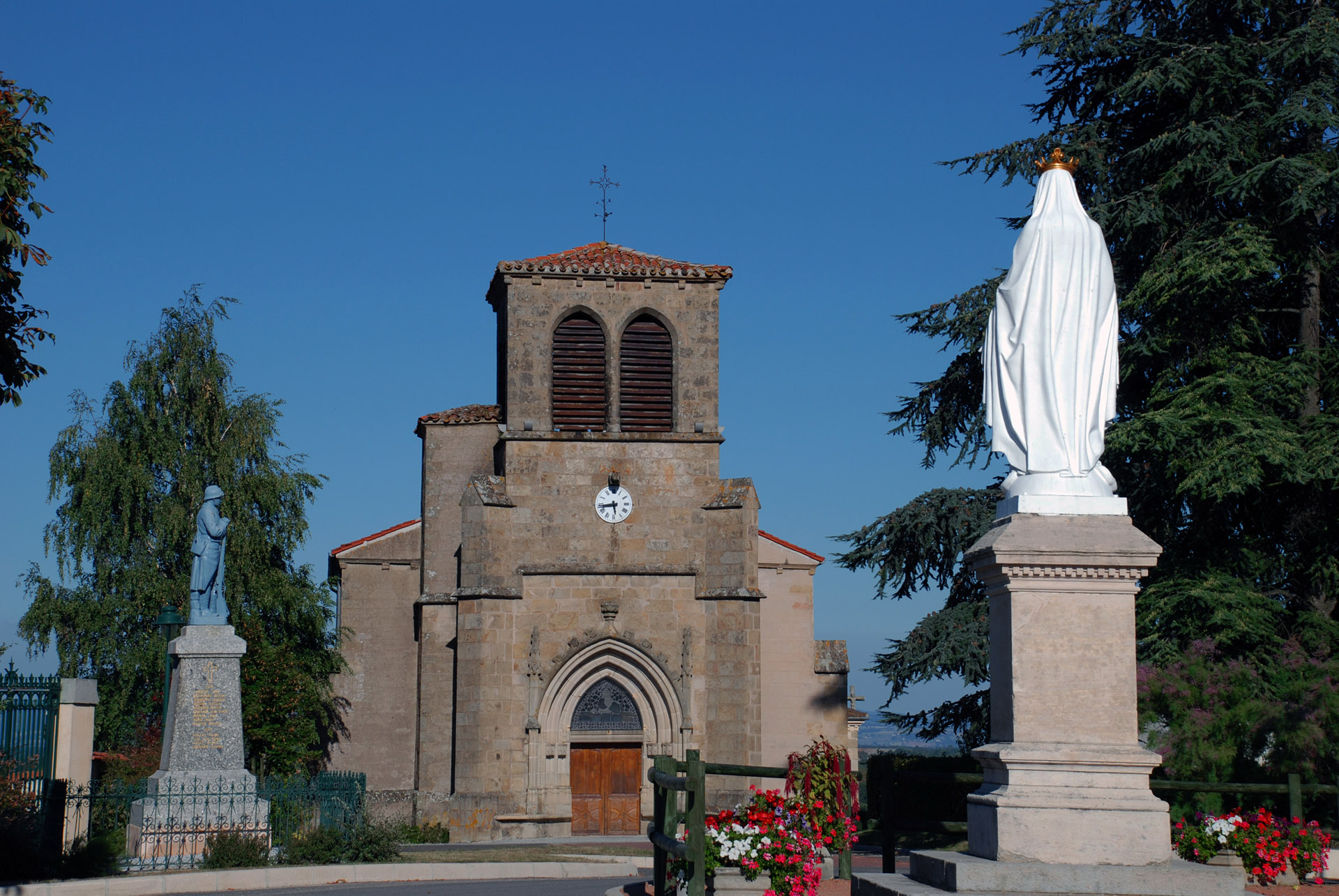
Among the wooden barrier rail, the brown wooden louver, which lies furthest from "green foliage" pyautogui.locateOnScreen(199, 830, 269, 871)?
the brown wooden louver

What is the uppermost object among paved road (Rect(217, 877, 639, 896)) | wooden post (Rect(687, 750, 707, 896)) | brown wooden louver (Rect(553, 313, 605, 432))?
brown wooden louver (Rect(553, 313, 605, 432))

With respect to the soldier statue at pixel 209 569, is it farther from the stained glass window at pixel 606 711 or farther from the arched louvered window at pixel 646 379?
the arched louvered window at pixel 646 379

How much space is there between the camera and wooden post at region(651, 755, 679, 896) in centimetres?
937

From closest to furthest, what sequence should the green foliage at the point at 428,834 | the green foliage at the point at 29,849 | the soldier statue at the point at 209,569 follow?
the green foliage at the point at 29,849 < the soldier statue at the point at 209,569 < the green foliage at the point at 428,834

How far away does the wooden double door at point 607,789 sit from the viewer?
27.0 meters

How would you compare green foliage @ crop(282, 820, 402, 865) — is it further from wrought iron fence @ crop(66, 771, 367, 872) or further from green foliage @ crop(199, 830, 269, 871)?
green foliage @ crop(199, 830, 269, 871)

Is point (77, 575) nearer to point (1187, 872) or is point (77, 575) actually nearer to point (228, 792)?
point (228, 792)

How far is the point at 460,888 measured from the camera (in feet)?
50.6

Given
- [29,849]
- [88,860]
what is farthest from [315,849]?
[29,849]

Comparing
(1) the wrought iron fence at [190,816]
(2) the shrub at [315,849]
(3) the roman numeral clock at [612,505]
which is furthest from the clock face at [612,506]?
(2) the shrub at [315,849]

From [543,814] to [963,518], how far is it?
373 inches

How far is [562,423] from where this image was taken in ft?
92.7

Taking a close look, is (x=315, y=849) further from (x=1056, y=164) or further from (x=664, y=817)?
(x=1056, y=164)

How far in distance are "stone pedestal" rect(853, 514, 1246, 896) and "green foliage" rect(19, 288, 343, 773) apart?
20.5 meters
